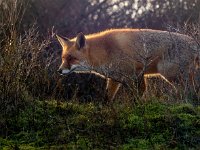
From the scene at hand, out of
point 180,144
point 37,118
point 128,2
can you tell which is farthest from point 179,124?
point 128,2

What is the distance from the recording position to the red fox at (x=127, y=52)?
9.25 metres

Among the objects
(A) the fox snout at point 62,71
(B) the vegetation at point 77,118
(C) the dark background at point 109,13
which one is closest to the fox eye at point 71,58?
(A) the fox snout at point 62,71

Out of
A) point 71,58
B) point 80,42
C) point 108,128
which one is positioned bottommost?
point 108,128

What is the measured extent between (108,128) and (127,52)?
4.08 metres

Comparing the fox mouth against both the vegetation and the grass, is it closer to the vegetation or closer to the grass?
the vegetation

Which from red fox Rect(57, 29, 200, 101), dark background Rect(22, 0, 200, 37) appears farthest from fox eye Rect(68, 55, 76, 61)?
dark background Rect(22, 0, 200, 37)

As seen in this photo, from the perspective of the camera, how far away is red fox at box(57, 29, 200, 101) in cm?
925

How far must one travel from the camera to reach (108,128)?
563 centimetres

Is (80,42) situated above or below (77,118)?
Result: above

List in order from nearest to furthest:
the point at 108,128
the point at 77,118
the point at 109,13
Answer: the point at 108,128 → the point at 77,118 → the point at 109,13

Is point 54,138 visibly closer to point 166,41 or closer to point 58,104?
point 58,104

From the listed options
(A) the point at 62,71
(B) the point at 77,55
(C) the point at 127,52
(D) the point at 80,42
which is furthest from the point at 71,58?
(C) the point at 127,52

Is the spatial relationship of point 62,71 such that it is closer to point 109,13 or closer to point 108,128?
point 108,128

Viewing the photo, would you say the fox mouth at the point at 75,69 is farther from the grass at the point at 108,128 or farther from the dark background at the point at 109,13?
A: the dark background at the point at 109,13
